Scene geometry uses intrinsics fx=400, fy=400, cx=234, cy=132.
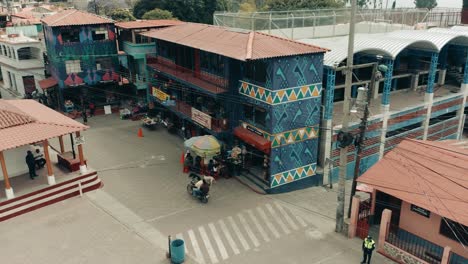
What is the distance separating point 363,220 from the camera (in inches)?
726

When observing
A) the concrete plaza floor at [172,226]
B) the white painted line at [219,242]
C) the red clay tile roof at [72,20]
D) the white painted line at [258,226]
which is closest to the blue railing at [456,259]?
the concrete plaza floor at [172,226]

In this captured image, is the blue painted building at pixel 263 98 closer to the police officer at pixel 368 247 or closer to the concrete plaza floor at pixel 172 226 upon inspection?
the concrete plaza floor at pixel 172 226

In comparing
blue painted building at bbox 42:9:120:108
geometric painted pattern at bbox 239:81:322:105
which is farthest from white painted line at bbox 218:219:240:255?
blue painted building at bbox 42:9:120:108

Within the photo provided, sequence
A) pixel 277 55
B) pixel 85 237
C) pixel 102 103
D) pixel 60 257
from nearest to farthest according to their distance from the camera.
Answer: pixel 60 257 < pixel 85 237 < pixel 277 55 < pixel 102 103

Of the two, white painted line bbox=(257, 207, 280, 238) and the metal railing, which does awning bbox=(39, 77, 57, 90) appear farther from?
white painted line bbox=(257, 207, 280, 238)

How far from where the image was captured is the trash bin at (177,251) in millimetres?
15883

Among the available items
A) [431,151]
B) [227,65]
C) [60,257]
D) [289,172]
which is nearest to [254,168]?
[289,172]

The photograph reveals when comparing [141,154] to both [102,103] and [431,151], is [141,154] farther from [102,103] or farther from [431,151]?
[431,151]

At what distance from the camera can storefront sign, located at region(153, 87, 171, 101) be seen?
30.1 metres

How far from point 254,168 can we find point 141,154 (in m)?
8.23

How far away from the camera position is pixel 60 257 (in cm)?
1648

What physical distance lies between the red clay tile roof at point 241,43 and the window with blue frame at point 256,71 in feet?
3.26

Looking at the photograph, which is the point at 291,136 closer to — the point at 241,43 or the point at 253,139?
the point at 253,139

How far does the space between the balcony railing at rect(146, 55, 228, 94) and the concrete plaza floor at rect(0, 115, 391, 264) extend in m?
5.64
